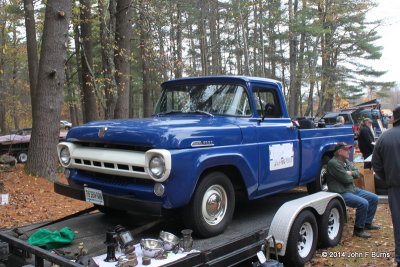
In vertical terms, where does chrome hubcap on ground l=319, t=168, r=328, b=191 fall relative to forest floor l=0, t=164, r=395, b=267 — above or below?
Answer: above

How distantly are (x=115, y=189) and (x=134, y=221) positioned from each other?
0.89 meters

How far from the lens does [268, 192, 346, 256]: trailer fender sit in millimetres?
3832

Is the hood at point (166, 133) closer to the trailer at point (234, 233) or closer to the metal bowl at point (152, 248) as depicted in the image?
the metal bowl at point (152, 248)

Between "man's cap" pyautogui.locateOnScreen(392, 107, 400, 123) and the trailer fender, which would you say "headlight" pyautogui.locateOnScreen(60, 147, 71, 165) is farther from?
"man's cap" pyautogui.locateOnScreen(392, 107, 400, 123)

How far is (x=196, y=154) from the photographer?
11.6 ft

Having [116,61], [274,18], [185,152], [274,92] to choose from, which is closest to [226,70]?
[274,18]

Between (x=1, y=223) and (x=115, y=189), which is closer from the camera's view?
(x=115, y=189)

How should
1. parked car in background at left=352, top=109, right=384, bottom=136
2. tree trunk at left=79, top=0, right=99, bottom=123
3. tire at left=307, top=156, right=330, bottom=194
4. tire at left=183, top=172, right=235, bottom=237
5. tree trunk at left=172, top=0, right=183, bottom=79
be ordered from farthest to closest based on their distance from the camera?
parked car in background at left=352, top=109, right=384, bottom=136 → tree trunk at left=79, top=0, right=99, bottom=123 → tree trunk at left=172, top=0, right=183, bottom=79 → tire at left=307, top=156, right=330, bottom=194 → tire at left=183, top=172, right=235, bottom=237

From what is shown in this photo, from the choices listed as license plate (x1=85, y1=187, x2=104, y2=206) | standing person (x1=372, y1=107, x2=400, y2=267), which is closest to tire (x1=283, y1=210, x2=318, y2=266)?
standing person (x1=372, y1=107, x2=400, y2=267)

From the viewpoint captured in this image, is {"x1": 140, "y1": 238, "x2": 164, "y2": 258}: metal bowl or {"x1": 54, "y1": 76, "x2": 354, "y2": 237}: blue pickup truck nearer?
{"x1": 140, "y1": 238, "x2": 164, "y2": 258}: metal bowl

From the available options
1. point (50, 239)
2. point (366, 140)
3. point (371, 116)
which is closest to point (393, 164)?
point (50, 239)

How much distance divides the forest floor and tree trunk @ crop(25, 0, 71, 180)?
1.37 ft

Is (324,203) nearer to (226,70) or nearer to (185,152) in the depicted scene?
(185,152)

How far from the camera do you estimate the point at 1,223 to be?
19.2ft
